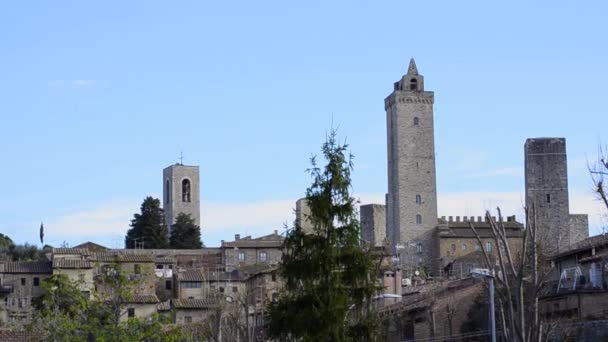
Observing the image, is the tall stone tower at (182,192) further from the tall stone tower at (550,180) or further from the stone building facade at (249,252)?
the tall stone tower at (550,180)

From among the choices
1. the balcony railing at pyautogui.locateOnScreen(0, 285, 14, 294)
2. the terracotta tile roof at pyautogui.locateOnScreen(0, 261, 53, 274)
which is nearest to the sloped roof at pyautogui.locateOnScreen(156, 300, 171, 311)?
the balcony railing at pyautogui.locateOnScreen(0, 285, 14, 294)

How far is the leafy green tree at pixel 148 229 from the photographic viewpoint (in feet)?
382

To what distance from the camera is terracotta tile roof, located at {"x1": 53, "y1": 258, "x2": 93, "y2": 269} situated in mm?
81750

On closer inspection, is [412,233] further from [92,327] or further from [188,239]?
[92,327]

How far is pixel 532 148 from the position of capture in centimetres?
10212

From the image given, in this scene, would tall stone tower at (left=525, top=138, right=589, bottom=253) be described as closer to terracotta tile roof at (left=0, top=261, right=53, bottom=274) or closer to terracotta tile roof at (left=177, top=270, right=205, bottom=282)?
terracotta tile roof at (left=177, top=270, right=205, bottom=282)

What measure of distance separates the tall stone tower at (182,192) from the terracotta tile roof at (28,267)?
7943 centimetres

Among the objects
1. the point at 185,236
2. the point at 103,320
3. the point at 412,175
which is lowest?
the point at 103,320

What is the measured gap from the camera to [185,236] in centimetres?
12419

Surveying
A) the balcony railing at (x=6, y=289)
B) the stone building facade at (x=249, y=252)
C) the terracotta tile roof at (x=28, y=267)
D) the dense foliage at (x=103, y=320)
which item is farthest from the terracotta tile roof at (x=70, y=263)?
the dense foliage at (x=103, y=320)

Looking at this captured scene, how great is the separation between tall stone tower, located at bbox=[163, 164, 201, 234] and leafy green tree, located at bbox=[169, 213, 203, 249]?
3874 cm

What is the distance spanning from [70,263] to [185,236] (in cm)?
4080

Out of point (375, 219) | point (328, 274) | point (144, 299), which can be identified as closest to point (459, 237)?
point (375, 219)

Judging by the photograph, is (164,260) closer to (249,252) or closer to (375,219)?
(249,252)
